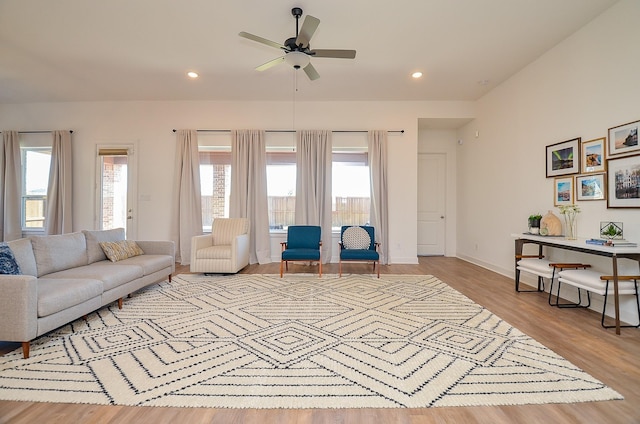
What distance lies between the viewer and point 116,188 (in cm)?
601

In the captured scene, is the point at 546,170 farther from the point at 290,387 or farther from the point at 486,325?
the point at 290,387

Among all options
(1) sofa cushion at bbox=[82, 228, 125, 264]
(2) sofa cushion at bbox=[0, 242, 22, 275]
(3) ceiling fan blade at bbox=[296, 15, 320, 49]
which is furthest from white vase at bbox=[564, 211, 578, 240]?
(1) sofa cushion at bbox=[82, 228, 125, 264]

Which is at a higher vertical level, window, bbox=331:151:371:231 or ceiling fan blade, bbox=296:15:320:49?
ceiling fan blade, bbox=296:15:320:49

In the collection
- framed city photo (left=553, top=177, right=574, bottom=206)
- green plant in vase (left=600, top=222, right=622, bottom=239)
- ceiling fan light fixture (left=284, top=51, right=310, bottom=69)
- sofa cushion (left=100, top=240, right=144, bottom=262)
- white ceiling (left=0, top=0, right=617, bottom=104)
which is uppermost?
white ceiling (left=0, top=0, right=617, bottom=104)

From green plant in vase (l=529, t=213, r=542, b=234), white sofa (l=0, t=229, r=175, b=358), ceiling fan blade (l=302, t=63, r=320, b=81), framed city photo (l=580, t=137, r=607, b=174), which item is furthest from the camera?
green plant in vase (l=529, t=213, r=542, b=234)

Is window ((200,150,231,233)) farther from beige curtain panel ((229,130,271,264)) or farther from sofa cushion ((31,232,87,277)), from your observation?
sofa cushion ((31,232,87,277))

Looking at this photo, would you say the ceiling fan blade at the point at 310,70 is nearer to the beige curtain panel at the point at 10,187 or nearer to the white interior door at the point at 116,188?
the white interior door at the point at 116,188

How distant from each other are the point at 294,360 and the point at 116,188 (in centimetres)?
597

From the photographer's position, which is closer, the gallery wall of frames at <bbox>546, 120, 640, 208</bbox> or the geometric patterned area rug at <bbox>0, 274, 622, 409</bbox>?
the geometric patterned area rug at <bbox>0, 274, 622, 409</bbox>

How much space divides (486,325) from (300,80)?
4.49m

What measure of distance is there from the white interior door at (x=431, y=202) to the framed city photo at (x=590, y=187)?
10.7ft

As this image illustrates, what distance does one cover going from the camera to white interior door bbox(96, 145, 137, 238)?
5.96 metres

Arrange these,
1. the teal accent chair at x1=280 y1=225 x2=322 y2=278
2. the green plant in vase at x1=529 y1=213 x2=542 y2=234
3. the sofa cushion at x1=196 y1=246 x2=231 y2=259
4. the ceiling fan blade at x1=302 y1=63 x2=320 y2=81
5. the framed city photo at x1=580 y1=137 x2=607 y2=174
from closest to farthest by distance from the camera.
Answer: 1. the framed city photo at x1=580 y1=137 x2=607 y2=174
2. the ceiling fan blade at x1=302 y1=63 x2=320 y2=81
3. the green plant in vase at x1=529 y1=213 x2=542 y2=234
4. the sofa cushion at x1=196 y1=246 x2=231 y2=259
5. the teal accent chair at x1=280 y1=225 x2=322 y2=278

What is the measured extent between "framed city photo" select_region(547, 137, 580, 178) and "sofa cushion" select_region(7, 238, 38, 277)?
6.23m
